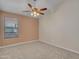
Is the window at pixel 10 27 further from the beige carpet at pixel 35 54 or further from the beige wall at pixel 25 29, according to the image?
the beige carpet at pixel 35 54

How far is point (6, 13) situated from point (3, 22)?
59cm

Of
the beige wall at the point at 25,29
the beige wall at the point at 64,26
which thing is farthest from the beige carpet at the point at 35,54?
the beige wall at the point at 25,29

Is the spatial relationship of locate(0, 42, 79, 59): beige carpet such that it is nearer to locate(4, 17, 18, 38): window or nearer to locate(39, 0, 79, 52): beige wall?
locate(39, 0, 79, 52): beige wall

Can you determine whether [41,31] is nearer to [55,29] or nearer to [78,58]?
[55,29]

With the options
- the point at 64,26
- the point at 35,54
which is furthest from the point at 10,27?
the point at 64,26

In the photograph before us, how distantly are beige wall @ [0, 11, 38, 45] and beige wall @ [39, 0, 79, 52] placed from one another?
1.13 metres

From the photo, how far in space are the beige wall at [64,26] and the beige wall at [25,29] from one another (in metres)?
1.13

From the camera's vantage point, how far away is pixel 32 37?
684 centimetres

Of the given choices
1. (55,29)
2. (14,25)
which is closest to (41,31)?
(55,29)

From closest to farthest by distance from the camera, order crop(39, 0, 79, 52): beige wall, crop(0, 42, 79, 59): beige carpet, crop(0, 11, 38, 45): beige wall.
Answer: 1. crop(0, 42, 79, 59): beige carpet
2. crop(39, 0, 79, 52): beige wall
3. crop(0, 11, 38, 45): beige wall

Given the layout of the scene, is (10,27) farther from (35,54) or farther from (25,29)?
(35,54)

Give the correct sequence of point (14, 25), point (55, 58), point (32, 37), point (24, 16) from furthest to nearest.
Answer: point (32, 37) → point (24, 16) → point (14, 25) → point (55, 58)

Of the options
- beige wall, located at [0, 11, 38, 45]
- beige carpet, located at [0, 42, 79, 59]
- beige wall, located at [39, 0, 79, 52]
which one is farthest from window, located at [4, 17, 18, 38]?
beige wall, located at [39, 0, 79, 52]

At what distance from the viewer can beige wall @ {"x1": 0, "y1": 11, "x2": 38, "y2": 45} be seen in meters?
5.29
